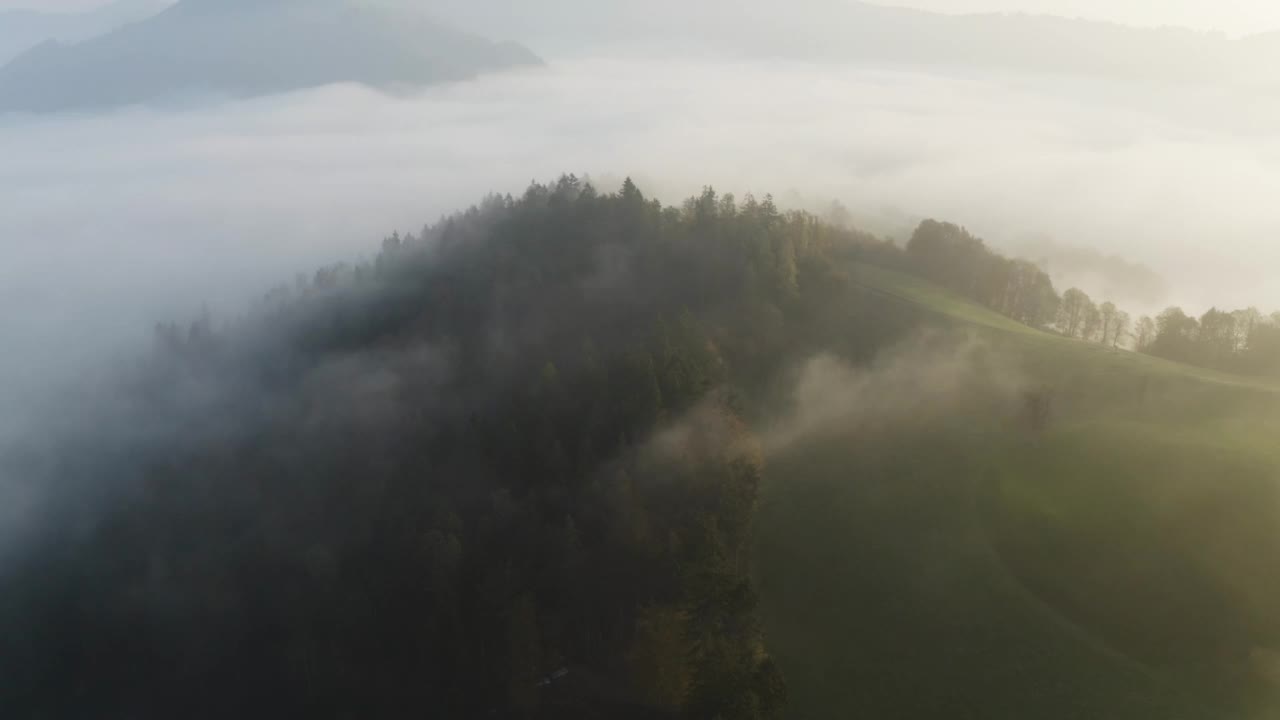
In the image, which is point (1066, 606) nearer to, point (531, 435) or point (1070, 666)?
point (1070, 666)

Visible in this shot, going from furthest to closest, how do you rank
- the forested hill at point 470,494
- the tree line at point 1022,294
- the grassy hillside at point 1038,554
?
the tree line at point 1022,294
the forested hill at point 470,494
the grassy hillside at point 1038,554

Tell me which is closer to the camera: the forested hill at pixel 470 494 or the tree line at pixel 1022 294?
the forested hill at pixel 470 494

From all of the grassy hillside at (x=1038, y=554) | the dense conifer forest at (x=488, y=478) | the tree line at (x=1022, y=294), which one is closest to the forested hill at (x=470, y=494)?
the dense conifer forest at (x=488, y=478)

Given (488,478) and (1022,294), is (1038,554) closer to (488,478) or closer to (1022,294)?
(488,478)

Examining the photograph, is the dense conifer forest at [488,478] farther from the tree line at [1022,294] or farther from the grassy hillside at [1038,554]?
the grassy hillside at [1038,554]

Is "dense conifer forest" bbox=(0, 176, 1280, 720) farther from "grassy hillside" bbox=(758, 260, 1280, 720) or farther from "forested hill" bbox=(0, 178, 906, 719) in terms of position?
"grassy hillside" bbox=(758, 260, 1280, 720)

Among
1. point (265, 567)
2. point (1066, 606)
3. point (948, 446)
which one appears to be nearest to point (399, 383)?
point (265, 567)

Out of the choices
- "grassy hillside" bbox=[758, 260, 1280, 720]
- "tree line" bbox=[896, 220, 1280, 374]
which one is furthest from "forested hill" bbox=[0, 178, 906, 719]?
"tree line" bbox=[896, 220, 1280, 374]
